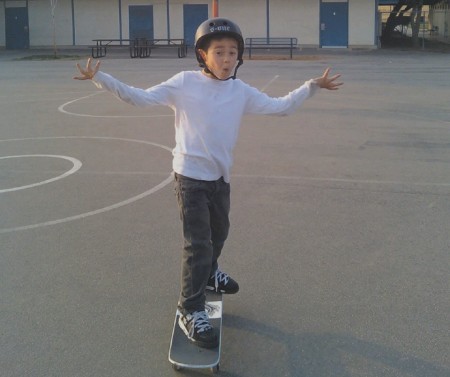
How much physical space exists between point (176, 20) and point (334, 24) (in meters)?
10.7

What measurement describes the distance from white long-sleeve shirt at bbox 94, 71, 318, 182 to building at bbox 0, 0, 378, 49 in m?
37.0

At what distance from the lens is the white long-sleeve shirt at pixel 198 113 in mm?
3377

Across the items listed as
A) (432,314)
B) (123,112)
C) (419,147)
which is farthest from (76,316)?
(123,112)

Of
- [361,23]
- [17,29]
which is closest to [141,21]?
[17,29]

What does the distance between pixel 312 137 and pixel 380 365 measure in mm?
6956

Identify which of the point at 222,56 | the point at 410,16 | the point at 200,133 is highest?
the point at 410,16

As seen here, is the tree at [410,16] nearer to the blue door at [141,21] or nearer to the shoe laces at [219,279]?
the blue door at [141,21]

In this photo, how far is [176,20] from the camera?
133 feet

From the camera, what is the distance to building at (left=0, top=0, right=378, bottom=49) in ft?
129

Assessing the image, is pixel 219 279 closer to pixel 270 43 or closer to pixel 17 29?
pixel 270 43

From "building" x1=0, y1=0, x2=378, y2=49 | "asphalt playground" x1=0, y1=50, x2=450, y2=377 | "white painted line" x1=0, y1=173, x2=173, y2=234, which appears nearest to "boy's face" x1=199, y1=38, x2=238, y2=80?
"asphalt playground" x1=0, y1=50, x2=450, y2=377

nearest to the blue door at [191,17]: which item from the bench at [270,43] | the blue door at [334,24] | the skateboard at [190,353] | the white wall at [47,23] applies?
the bench at [270,43]

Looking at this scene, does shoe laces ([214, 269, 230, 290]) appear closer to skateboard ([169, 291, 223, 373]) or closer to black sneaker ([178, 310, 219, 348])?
skateboard ([169, 291, 223, 373])

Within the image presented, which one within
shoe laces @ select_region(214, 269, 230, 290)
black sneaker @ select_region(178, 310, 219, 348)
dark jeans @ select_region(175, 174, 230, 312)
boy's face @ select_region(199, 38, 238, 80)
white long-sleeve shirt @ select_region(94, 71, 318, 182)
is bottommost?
black sneaker @ select_region(178, 310, 219, 348)
